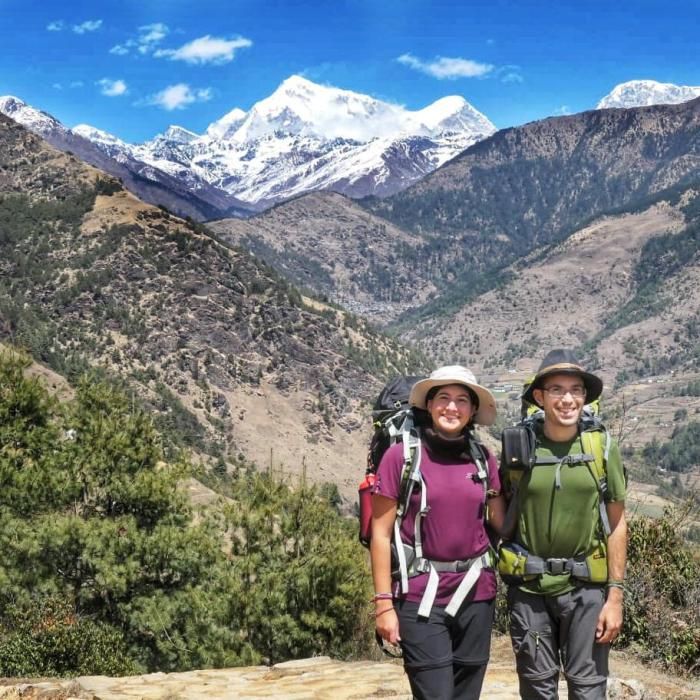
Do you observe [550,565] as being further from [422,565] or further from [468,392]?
[468,392]

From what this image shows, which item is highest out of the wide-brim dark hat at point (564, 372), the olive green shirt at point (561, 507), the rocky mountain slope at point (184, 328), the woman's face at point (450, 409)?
the rocky mountain slope at point (184, 328)

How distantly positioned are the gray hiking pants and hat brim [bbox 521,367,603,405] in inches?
63.5

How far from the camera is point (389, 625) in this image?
17.6 ft

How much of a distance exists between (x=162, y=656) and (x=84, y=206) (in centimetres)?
14289

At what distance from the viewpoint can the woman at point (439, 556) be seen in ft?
17.6

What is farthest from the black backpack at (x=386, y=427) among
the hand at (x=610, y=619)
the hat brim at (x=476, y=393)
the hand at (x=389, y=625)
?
the hand at (x=610, y=619)

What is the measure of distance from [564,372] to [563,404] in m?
0.27

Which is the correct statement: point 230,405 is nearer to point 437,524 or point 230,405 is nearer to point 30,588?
point 30,588

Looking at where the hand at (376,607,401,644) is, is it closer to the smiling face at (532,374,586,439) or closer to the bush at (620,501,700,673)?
the smiling face at (532,374,586,439)

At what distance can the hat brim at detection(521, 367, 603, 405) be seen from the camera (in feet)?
18.8

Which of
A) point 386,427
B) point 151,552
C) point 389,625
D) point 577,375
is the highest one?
point 577,375

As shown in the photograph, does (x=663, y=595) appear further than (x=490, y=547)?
Yes

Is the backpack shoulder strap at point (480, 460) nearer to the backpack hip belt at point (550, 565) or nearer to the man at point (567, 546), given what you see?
the man at point (567, 546)

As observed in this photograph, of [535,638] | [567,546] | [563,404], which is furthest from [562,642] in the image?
[563,404]
